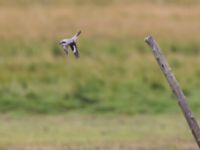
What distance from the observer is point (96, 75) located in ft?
50.5

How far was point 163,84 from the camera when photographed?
48.8ft

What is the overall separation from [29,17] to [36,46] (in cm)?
267

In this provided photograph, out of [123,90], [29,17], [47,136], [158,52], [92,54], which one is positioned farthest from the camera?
[29,17]

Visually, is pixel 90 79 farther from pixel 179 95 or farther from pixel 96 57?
pixel 179 95

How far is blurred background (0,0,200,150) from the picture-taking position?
1180cm

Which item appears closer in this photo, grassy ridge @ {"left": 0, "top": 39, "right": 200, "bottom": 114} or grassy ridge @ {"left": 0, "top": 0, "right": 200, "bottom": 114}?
grassy ridge @ {"left": 0, "top": 39, "right": 200, "bottom": 114}

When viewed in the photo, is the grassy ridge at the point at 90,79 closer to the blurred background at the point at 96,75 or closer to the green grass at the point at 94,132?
the blurred background at the point at 96,75

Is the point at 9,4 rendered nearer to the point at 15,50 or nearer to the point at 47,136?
the point at 15,50

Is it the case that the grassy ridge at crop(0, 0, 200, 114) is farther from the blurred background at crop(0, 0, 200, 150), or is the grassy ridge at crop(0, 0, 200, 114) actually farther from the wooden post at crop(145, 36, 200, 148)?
the wooden post at crop(145, 36, 200, 148)

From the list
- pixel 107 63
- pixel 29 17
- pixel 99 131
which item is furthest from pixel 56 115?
pixel 29 17

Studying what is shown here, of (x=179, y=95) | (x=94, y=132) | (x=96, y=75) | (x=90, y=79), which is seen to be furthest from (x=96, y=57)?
(x=179, y=95)

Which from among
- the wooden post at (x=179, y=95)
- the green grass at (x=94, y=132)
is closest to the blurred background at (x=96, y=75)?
the green grass at (x=94, y=132)

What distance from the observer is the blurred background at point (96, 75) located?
11797 mm

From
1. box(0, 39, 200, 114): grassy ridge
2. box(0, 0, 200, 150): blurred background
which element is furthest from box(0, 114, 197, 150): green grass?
box(0, 39, 200, 114): grassy ridge
